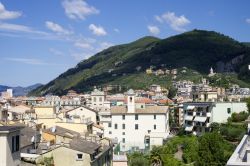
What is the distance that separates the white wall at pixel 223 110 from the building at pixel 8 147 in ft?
166

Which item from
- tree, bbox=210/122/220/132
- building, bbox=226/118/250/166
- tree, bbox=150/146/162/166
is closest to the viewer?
building, bbox=226/118/250/166

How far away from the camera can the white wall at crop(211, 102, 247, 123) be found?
72438mm

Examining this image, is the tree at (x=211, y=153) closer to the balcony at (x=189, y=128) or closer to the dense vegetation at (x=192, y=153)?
the dense vegetation at (x=192, y=153)

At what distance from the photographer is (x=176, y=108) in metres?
107

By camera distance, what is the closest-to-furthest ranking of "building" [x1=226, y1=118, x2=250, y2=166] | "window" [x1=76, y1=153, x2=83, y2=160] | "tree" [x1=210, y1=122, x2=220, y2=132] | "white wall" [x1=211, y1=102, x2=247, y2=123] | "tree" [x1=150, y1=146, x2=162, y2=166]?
1. "building" [x1=226, y1=118, x2=250, y2=166]
2. "window" [x1=76, y1=153, x2=83, y2=160]
3. "tree" [x1=150, y1=146, x2=162, y2=166]
4. "tree" [x1=210, y1=122, x2=220, y2=132]
5. "white wall" [x1=211, y1=102, x2=247, y2=123]

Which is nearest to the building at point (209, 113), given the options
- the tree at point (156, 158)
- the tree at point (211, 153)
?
the tree at point (156, 158)

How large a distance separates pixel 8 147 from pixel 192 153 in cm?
3440

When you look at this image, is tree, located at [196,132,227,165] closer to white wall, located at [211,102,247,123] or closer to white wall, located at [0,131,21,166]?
white wall, located at [211,102,247,123]

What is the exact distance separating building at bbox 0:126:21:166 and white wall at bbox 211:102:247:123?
5063cm

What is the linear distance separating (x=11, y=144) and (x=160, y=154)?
3656 cm

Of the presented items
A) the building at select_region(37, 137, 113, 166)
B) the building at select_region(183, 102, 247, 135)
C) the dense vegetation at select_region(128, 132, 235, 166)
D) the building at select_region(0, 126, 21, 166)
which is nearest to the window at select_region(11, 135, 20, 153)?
the building at select_region(0, 126, 21, 166)

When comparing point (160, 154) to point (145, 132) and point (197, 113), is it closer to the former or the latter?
point (197, 113)

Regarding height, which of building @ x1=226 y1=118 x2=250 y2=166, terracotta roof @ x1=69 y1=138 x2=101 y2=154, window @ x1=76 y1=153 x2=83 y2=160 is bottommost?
window @ x1=76 y1=153 x2=83 y2=160

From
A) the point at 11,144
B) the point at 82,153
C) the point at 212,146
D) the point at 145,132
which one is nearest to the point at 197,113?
the point at 145,132
